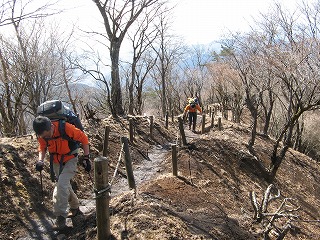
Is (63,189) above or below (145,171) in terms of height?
above

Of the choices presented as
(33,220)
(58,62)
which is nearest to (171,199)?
(33,220)

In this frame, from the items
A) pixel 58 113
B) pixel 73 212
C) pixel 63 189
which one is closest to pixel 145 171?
pixel 73 212

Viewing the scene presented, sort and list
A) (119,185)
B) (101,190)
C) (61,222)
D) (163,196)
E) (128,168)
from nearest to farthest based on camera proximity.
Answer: (101,190) < (61,222) < (163,196) < (128,168) < (119,185)

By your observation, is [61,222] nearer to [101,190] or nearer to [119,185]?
[101,190]

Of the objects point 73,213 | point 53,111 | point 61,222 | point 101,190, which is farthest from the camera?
Result: point 73,213

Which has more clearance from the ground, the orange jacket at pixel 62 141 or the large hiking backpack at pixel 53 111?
the large hiking backpack at pixel 53 111

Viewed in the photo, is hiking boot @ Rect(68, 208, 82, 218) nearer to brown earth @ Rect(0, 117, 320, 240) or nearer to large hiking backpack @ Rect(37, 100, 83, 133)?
brown earth @ Rect(0, 117, 320, 240)

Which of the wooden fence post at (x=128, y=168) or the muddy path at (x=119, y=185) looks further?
the wooden fence post at (x=128, y=168)

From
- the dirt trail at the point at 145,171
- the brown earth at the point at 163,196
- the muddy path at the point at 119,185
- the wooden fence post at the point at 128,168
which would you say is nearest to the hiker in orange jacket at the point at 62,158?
the muddy path at the point at 119,185

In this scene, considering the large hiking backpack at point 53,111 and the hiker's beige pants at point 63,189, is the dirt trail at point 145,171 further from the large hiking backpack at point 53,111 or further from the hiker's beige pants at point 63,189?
the large hiking backpack at point 53,111

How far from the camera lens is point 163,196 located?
5262 millimetres

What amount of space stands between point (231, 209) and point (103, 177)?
11.8 ft

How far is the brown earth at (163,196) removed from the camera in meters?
4.37

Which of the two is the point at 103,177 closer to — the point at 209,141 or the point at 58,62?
the point at 209,141
